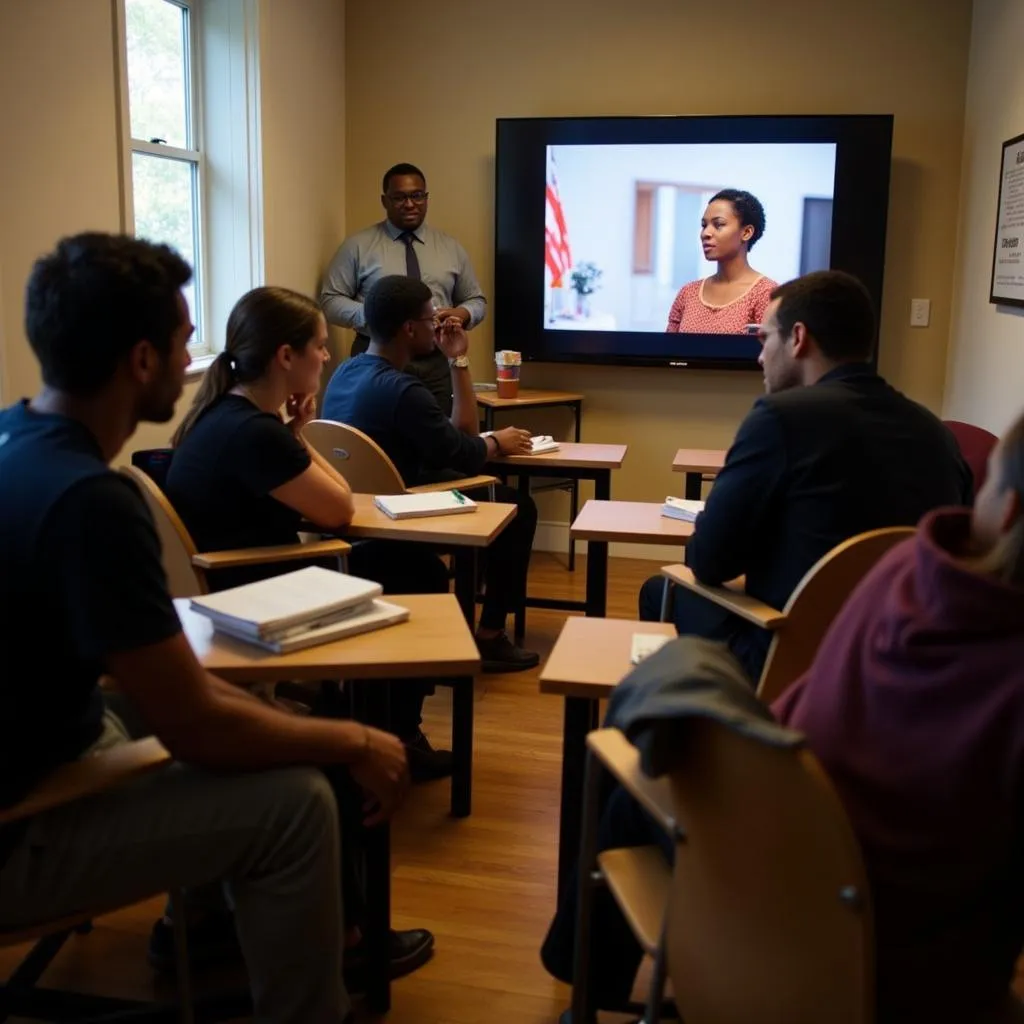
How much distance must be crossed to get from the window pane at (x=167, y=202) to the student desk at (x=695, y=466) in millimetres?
1798

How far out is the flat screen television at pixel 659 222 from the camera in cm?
465

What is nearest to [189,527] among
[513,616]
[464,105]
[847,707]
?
[847,707]

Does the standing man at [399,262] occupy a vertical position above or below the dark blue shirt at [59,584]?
above

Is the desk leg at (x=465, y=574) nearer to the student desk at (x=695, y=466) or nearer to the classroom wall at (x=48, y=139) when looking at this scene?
the student desk at (x=695, y=466)

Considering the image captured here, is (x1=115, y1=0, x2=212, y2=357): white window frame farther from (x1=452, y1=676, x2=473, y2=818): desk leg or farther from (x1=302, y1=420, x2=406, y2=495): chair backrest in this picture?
(x1=452, y1=676, x2=473, y2=818): desk leg

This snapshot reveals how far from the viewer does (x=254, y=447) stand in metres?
2.35

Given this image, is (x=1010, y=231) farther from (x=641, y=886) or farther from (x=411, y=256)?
(x=641, y=886)

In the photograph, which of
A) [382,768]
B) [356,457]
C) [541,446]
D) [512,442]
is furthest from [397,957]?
[541,446]

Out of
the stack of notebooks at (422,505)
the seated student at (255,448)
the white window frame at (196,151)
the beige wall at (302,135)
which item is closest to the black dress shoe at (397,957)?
the seated student at (255,448)

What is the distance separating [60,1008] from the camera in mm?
1718

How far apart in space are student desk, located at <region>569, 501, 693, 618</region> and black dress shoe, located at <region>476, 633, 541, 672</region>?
2.31ft

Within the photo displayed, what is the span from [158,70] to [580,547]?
2.78 meters

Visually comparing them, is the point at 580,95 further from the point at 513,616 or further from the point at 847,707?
the point at 847,707

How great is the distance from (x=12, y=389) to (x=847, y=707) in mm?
2464
